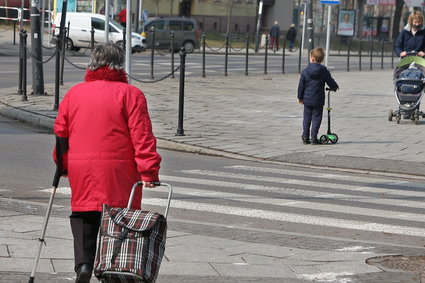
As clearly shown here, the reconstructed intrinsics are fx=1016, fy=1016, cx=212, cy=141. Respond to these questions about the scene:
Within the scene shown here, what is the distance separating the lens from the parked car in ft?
163

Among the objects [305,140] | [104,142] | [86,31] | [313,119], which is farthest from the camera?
[86,31]

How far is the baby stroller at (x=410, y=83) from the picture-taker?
17947mm

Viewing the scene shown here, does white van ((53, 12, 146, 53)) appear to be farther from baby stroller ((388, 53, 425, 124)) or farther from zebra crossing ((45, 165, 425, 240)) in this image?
zebra crossing ((45, 165, 425, 240))

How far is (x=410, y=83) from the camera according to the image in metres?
18.0

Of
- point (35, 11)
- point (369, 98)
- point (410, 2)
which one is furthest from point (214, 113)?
point (410, 2)

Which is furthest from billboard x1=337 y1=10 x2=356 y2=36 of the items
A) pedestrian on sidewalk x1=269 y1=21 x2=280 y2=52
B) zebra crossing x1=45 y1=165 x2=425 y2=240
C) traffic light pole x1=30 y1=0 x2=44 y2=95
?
zebra crossing x1=45 y1=165 x2=425 y2=240

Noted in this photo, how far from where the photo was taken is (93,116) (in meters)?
5.61

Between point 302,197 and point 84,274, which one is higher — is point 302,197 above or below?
below

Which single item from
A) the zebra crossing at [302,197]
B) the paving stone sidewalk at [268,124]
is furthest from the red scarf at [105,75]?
the paving stone sidewalk at [268,124]

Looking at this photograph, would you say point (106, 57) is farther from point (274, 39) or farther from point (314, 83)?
point (274, 39)

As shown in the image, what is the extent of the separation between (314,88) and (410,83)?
10.7 feet

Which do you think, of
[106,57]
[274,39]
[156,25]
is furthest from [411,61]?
[274,39]

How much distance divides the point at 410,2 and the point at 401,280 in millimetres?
32102

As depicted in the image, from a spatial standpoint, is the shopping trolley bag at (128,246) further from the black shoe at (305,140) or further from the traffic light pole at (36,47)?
the traffic light pole at (36,47)
